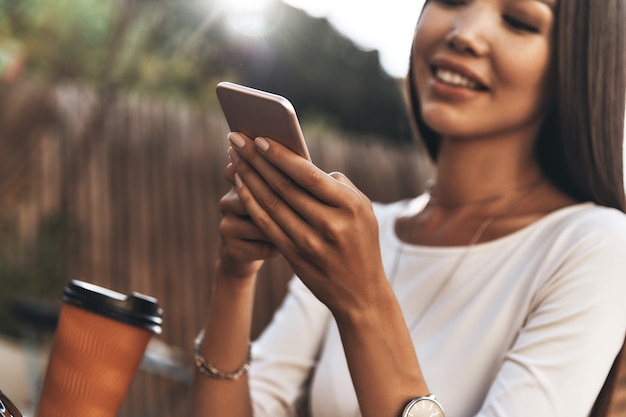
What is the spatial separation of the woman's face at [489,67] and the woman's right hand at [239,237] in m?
0.49

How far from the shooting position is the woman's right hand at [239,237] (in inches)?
41.2

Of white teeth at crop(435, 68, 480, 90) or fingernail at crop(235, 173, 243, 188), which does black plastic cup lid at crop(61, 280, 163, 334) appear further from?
white teeth at crop(435, 68, 480, 90)

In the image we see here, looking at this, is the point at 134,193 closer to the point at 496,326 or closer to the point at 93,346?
the point at 496,326

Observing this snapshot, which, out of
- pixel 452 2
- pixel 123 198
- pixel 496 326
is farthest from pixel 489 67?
pixel 123 198

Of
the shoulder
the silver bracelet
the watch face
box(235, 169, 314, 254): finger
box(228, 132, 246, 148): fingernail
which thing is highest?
box(228, 132, 246, 148): fingernail

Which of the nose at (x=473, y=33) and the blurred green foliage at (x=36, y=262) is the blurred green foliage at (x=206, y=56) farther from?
the nose at (x=473, y=33)

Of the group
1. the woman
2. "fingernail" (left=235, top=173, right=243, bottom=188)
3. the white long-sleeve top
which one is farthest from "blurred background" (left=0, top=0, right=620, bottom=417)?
"fingernail" (left=235, top=173, right=243, bottom=188)

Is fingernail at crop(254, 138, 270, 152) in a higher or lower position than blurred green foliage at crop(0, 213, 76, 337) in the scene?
higher

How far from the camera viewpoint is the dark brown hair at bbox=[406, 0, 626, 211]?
1.30 meters

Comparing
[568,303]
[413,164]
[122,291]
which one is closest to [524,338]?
[568,303]

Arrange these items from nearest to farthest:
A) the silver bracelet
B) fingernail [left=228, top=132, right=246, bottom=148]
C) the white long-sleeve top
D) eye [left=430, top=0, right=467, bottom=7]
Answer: fingernail [left=228, top=132, right=246, bottom=148]
the white long-sleeve top
the silver bracelet
eye [left=430, top=0, right=467, bottom=7]

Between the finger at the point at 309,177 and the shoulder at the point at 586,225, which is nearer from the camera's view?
the finger at the point at 309,177

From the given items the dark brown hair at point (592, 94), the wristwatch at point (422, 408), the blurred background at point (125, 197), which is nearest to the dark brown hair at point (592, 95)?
the dark brown hair at point (592, 94)

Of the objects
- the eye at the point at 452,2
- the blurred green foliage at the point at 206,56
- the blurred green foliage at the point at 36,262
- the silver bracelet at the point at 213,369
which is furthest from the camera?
the blurred green foliage at the point at 206,56
